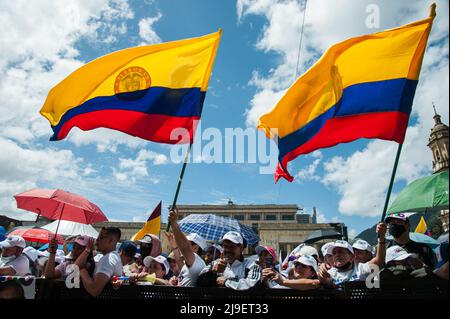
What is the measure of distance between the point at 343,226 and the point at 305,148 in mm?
→ 6724

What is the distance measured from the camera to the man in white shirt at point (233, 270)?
2.86m

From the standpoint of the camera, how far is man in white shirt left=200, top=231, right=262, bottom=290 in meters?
2.86

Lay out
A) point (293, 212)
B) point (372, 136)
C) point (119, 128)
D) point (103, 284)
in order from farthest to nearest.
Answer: point (293, 212) → point (119, 128) → point (372, 136) → point (103, 284)

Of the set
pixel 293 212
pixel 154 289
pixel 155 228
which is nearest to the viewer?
pixel 154 289

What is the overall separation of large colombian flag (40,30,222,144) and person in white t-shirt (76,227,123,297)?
160 centimetres

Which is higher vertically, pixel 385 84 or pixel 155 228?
pixel 385 84

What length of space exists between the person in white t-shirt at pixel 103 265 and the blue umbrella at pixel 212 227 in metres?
5.09

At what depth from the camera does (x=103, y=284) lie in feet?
9.62

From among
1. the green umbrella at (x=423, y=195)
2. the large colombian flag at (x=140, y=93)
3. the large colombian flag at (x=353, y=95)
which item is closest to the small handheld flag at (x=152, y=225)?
the large colombian flag at (x=140, y=93)

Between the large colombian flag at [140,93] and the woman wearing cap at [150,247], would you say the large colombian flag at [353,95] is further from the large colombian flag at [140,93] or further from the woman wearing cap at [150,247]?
the woman wearing cap at [150,247]
